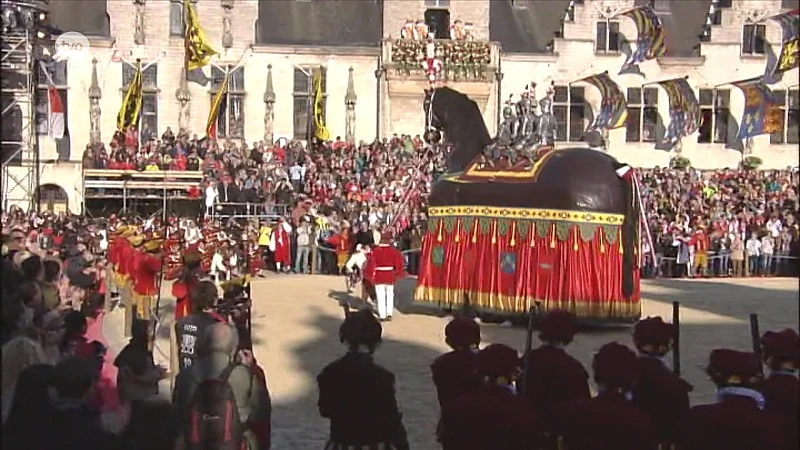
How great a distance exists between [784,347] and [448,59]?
32.8 metres

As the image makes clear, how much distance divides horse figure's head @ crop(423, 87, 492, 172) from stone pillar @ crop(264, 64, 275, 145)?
19362 millimetres

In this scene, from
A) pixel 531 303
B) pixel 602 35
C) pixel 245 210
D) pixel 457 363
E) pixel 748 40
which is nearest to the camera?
pixel 457 363

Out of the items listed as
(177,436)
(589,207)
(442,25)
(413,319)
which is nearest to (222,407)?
(177,436)

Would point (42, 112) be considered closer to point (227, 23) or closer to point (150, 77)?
point (150, 77)

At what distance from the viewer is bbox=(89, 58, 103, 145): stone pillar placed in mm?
36812

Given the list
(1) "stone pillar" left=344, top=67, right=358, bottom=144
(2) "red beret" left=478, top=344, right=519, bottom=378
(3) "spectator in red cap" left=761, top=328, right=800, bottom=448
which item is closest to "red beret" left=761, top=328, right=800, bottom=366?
(3) "spectator in red cap" left=761, top=328, right=800, bottom=448

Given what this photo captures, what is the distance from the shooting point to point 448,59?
127 ft

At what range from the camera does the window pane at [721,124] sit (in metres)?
40.8

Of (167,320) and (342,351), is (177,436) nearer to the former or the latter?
(342,351)

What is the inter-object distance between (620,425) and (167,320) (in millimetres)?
13345

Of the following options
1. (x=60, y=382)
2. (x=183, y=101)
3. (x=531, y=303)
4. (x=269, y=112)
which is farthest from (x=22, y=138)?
(x=60, y=382)

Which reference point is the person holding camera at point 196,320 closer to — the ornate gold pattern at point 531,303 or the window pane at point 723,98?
the ornate gold pattern at point 531,303

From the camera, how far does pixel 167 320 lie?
18.0 m

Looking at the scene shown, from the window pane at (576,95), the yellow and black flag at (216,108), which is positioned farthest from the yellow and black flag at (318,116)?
the window pane at (576,95)
